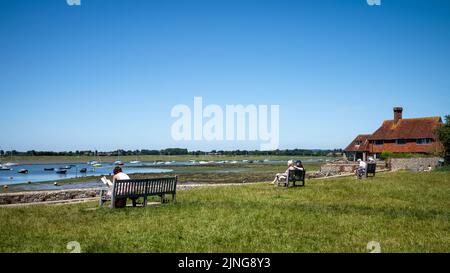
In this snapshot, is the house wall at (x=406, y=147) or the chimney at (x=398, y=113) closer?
the house wall at (x=406, y=147)

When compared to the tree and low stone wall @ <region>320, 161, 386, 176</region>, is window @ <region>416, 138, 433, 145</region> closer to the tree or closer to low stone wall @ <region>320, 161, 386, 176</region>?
the tree

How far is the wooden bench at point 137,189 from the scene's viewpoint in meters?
11.6

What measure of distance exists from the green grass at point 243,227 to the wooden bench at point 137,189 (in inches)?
26.0

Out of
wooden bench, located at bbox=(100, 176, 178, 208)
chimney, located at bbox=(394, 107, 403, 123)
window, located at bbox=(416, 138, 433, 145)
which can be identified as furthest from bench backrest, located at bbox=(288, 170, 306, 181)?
chimney, located at bbox=(394, 107, 403, 123)

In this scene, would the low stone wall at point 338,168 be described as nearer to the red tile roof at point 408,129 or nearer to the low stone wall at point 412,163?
the low stone wall at point 412,163

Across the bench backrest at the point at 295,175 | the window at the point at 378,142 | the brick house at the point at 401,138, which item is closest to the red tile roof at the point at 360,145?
the brick house at the point at 401,138

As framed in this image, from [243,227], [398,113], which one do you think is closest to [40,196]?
[243,227]

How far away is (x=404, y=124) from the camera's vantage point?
58.1m

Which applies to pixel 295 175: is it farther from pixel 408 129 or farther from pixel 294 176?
pixel 408 129

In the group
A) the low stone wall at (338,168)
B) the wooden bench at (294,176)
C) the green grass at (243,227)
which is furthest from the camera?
the low stone wall at (338,168)

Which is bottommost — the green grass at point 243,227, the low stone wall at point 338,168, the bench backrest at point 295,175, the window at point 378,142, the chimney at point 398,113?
the low stone wall at point 338,168
